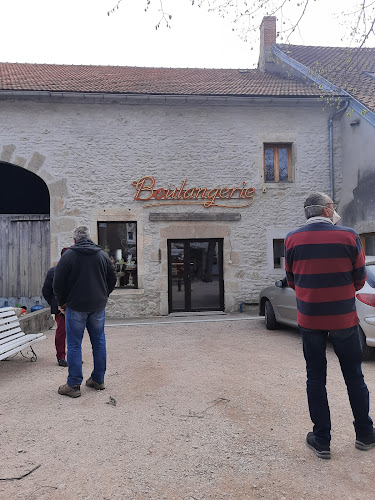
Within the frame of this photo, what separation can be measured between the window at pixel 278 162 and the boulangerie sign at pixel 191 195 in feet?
2.71

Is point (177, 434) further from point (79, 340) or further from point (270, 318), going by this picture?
point (270, 318)

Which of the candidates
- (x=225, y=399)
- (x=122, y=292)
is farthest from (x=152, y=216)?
(x=225, y=399)

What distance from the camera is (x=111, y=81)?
11.3 m

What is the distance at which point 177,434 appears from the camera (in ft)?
10.0

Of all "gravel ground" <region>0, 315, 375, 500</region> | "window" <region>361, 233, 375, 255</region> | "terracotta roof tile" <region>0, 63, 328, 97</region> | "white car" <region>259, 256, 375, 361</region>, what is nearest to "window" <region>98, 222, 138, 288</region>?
"terracotta roof tile" <region>0, 63, 328, 97</region>

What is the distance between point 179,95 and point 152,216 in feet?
10.4

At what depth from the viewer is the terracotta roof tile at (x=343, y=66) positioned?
10.6 m

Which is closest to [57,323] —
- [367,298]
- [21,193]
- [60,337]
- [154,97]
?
[60,337]

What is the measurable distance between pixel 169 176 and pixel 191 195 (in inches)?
29.9

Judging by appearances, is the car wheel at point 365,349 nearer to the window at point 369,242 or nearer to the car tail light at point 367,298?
the car tail light at point 367,298

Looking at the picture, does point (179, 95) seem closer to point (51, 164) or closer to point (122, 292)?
point (51, 164)

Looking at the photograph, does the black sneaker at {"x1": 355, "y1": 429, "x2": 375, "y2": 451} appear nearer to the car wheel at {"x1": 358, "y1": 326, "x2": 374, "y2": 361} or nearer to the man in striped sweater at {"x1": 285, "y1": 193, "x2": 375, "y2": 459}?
the man in striped sweater at {"x1": 285, "y1": 193, "x2": 375, "y2": 459}

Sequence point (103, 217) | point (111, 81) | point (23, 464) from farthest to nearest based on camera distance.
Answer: point (111, 81) → point (103, 217) → point (23, 464)

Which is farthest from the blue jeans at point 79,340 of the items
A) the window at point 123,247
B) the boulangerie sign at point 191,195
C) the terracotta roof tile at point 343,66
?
the terracotta roof tile at point 343,66
